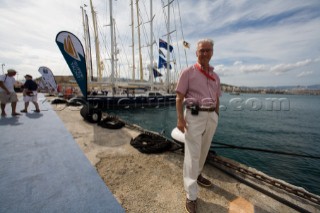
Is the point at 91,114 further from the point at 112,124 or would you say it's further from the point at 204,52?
the point at 204,52

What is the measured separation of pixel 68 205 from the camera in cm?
190

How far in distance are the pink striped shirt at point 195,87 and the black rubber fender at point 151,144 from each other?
5.76 feet

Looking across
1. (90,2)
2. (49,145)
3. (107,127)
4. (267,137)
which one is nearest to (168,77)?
(90,2)

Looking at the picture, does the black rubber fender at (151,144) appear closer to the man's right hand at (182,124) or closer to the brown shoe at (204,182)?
the brown shoe at (204,182)

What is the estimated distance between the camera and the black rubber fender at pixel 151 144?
3.43 m

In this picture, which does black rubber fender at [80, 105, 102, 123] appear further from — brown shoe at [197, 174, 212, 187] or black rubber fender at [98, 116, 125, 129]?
brown shoe at [197, 174, 212, 187]

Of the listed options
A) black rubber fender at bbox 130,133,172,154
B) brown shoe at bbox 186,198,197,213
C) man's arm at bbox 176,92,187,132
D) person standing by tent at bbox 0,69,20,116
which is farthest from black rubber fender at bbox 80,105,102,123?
brown shoe at bbox 186,198,197,213

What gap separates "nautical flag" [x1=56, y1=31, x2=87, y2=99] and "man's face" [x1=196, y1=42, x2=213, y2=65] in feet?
15.9

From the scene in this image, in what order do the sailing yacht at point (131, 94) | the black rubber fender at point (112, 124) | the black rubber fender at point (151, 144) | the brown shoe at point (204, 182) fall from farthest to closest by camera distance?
the sailing yacht at point (131, 94) < the black rubber fender at point (112, 124) < the black rubber fender at point (151, 144) < the brown shoe at point (204, 182)

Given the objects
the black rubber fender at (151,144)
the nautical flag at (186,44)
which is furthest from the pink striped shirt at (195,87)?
the nautical flag at (186,44)

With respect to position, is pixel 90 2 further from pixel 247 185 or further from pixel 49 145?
pixel 247 185

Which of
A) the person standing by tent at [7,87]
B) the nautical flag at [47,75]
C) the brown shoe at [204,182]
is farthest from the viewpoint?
the nautical flag at [47,75]

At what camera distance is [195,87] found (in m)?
1.99

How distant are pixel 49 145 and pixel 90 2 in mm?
25595
